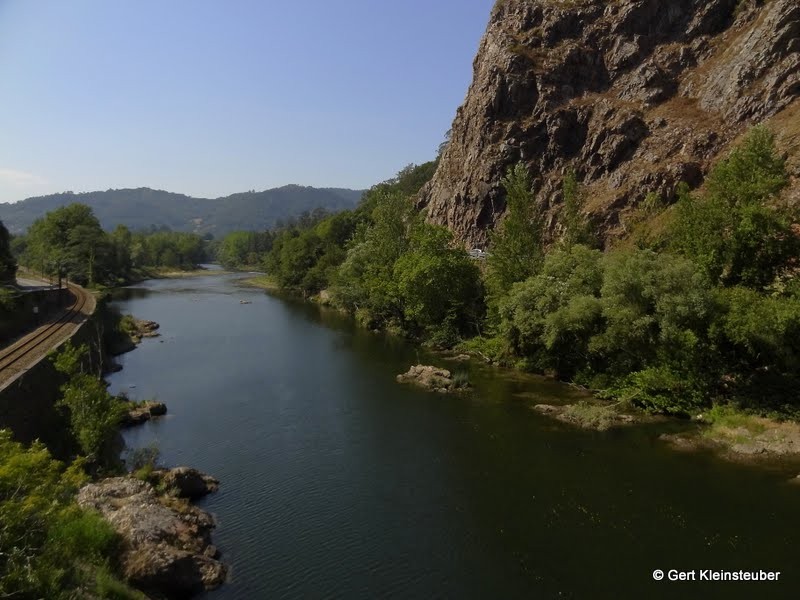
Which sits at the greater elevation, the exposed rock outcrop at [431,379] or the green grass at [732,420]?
the green grass at [732,420]

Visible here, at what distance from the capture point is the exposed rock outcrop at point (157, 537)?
20703 mm

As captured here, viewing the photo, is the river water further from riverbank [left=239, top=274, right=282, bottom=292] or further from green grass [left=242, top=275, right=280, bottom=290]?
green grass [left=242, top=275, right=280, bottom=290]

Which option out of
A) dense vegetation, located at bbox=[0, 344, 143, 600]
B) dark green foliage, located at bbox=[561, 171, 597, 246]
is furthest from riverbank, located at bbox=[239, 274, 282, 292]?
dense vegetation, located at bbox=[0, 344, 143, 600]

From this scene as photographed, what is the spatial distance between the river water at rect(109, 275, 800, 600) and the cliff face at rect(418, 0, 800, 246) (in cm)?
4519

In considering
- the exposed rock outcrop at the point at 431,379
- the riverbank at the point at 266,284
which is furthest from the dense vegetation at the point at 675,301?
the riverbank at the point at 266,284

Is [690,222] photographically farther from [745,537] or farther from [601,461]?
[745,537]

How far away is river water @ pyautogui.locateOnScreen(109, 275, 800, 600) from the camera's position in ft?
74.0

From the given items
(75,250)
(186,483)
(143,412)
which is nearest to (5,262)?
(143,412)

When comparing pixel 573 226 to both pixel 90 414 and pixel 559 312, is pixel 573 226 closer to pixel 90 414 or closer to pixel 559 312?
pixel 559 312

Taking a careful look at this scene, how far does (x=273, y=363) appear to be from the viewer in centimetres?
5884

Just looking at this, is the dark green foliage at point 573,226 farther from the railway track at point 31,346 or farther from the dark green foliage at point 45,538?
the dark green foliage at point 45,538

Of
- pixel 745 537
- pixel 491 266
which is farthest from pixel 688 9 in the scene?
pixel 745 537

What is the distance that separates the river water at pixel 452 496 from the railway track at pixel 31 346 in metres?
7.29

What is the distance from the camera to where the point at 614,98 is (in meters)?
89.8
